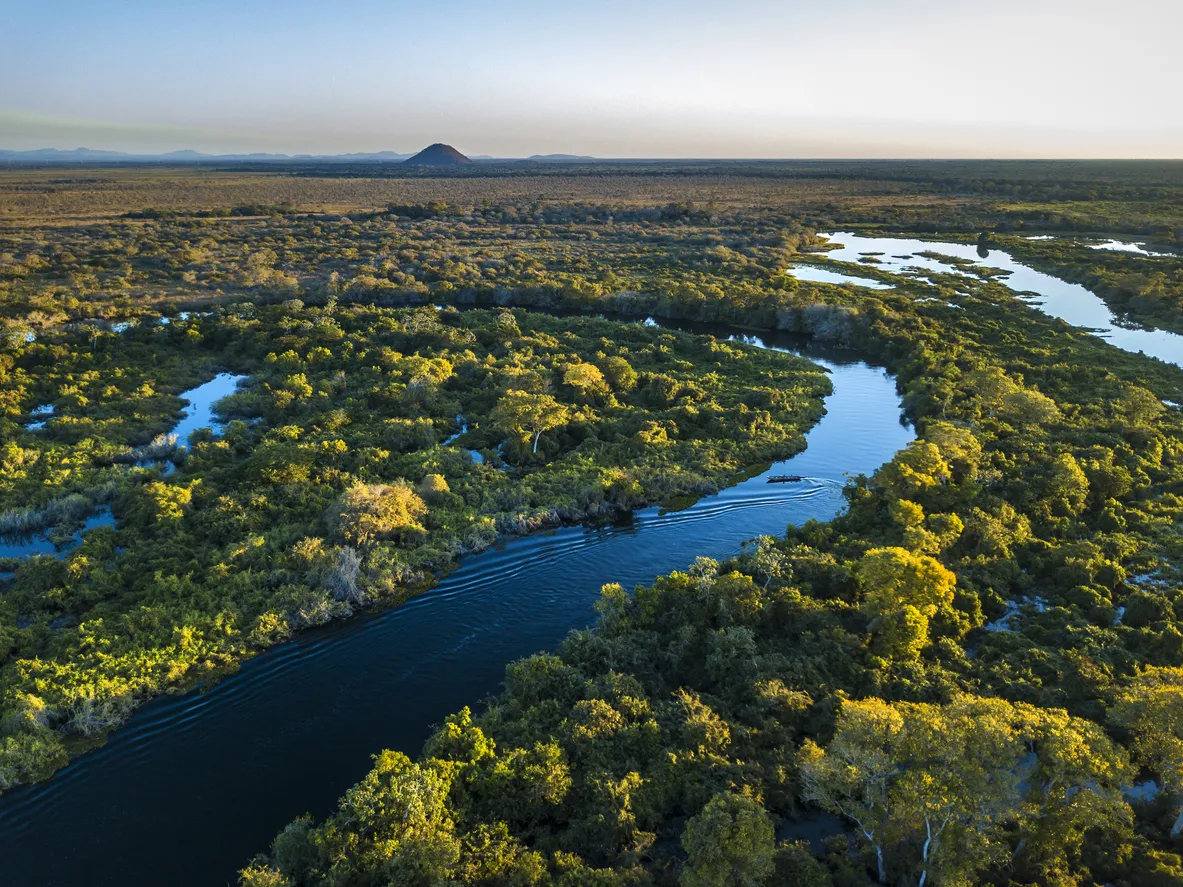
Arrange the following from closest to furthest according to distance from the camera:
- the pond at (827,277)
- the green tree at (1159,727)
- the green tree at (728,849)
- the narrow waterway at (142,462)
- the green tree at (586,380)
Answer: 1. the green tree at (728,849)
2. the green tree at (1159,727)
3. the narrow waterway at (142,462)
4. the green tree at (586,380)
5. the pond at (827,277)

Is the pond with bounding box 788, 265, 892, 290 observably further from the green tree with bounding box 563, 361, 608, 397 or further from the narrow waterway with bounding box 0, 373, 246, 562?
the narrow waterway with bounding box 0, 373, 246, 562

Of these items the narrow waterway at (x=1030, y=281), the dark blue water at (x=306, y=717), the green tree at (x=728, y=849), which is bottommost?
the dark blue water at (x=306, y=717)

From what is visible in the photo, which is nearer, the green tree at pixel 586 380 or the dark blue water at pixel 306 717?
the dark blue water at pixel 306 717

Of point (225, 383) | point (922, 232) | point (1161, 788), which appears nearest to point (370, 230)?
point (225, 383)

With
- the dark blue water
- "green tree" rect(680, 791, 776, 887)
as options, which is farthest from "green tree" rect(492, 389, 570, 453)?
"green tree" rect(680, 791, 776, 887)

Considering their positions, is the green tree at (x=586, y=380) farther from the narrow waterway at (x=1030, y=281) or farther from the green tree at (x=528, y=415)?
the narrow waterway at (x=1030, y=281)

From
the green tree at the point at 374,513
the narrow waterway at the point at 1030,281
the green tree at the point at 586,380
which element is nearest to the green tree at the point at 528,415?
the green tree at the point at 586,380

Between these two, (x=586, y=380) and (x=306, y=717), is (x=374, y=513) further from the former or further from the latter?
(x=586, y=380)
